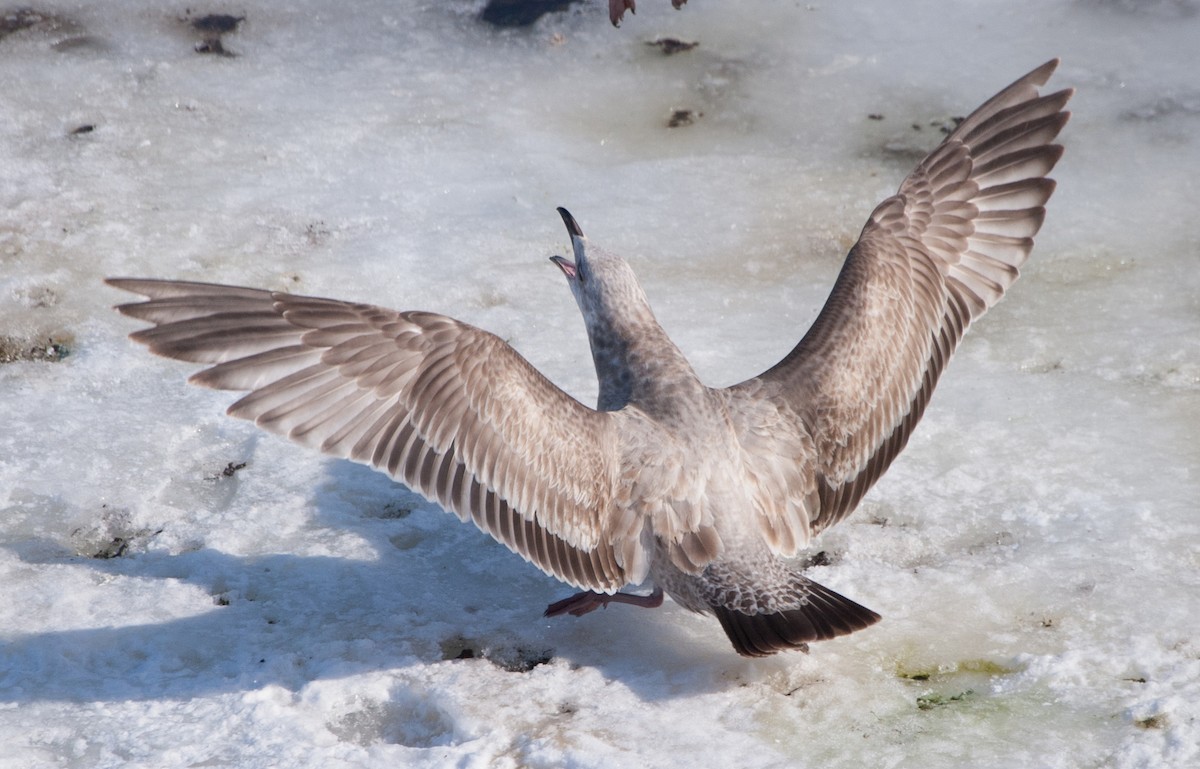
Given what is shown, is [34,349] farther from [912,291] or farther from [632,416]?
[912,291]

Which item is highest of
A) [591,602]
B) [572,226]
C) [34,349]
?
[572,226]

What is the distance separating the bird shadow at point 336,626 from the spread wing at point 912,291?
2.14 feet

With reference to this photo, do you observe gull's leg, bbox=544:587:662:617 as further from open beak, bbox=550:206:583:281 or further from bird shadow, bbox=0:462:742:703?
open beak, bbox=550:206:583:281

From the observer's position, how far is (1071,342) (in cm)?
534

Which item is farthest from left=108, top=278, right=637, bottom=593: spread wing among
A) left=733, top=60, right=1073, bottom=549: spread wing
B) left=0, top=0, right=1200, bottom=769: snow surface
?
left=733, top=60, right=1073, bottom=549: spread wing

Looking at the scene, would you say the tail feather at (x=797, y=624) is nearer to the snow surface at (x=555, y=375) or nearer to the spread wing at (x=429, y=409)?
the snow surface at (x=555, y=375)

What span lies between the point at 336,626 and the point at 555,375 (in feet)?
4.98

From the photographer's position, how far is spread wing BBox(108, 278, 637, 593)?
12.1 feet

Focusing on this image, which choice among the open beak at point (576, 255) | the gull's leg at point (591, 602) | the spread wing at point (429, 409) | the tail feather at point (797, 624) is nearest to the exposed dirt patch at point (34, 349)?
the spread wing at point (429, 409)

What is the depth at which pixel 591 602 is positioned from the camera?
409cm

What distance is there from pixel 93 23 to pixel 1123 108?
5.59 m

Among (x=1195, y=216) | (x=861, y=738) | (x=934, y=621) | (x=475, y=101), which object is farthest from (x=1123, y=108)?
(x=861, y=738)

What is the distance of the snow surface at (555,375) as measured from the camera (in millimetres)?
3619

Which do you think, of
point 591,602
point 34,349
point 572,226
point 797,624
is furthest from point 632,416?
point 34,349
